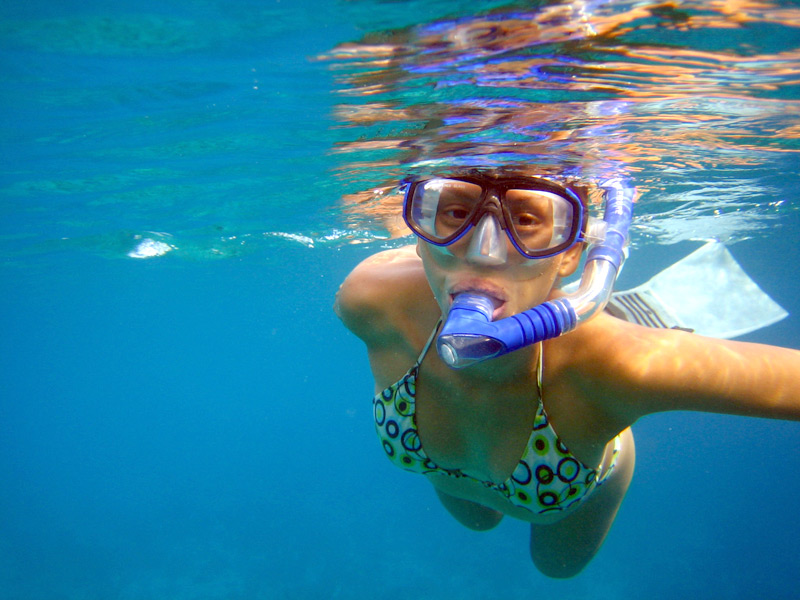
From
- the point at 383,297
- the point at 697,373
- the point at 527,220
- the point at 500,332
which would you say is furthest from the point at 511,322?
the point at 383,297

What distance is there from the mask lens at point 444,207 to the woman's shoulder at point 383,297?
0.65 metres

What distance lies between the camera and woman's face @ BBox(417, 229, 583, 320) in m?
2.83

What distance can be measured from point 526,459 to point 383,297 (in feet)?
5.17

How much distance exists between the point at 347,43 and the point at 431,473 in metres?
3.77

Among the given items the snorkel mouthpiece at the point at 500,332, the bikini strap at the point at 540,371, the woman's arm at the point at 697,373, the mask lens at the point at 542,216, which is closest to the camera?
the snorkel mouthpiece at the point at 500,332

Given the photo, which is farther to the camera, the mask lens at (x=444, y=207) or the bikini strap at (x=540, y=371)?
the bikini strap at (x=540, y=371)

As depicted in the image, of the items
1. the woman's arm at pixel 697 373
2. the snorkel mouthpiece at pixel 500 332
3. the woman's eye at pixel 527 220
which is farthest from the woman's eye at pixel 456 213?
the woman's arm at pixel 697 373

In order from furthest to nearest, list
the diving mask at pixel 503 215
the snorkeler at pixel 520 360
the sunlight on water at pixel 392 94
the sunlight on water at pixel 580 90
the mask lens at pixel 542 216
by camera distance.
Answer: the sunlight on water at pixel 392 94, the sunlight on water at pixel 580 90, the mask lens at pixel 542 216, the diving mask at pixel 503 215, the snorkeler at pixel 520 360

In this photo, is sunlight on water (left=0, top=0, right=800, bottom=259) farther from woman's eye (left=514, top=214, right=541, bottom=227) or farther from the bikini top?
the bikini top

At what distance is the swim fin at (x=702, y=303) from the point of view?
553 cm

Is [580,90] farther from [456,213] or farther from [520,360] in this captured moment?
[520,360]

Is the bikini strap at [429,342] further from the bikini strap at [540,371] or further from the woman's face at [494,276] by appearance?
the bikini strap at [540,371]

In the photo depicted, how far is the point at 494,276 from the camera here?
2.88m

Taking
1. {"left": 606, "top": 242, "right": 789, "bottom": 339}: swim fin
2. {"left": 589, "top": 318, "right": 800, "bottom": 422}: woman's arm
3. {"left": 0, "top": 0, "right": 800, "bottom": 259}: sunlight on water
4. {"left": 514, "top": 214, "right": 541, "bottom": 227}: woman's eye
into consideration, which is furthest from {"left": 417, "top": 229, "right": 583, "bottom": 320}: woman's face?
{"left": 606, "top": 242, "right": 789, "bottom": 339}: swim fin
